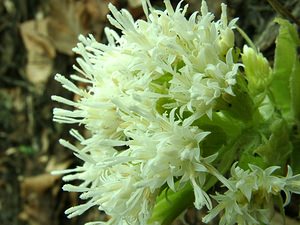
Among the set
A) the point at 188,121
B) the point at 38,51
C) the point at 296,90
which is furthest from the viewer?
the point at 38,51

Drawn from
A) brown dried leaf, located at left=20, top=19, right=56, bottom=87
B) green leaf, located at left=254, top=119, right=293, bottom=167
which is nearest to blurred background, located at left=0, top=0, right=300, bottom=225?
brown dried leaf, located at left=20, top=19, right=56, bottom=87

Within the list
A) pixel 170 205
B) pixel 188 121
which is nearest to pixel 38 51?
pixel 170 205

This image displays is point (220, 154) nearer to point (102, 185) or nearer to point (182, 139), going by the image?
point (182, 139)

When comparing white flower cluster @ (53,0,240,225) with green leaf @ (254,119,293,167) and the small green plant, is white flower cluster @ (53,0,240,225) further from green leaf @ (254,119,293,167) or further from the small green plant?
green leaf @ (254,119,293,167)

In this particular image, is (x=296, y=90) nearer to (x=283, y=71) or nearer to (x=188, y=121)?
(x=283, y=71)

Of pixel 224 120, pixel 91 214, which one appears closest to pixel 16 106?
pixel 91 214
